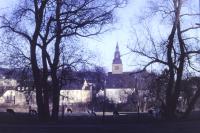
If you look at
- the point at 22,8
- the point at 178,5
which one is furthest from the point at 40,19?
the point at 178,5

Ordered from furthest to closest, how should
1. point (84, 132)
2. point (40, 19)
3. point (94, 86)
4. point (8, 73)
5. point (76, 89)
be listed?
point (76, 89) → point (94, 86) → point (8, 73) → point (40, 19) → point (84, 132)

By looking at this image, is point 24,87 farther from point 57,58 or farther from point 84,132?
point 84,132

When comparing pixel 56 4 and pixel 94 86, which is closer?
pixel 56 4

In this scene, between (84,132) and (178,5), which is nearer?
(84,132)

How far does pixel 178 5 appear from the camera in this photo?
132 ft

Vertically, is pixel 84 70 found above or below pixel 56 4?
below

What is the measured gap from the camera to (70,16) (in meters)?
36.5

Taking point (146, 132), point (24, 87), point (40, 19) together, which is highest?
point (40, 19)

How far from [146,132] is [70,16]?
1521 cm

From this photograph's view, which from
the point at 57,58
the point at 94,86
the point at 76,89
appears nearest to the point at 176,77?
the point at 57,58

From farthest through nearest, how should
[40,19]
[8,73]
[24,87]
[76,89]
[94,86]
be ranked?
1. [76,89]
2. [94,86]
3. [24,87]
4. [8,73]
5. [40,19]

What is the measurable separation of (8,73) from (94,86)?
75067 mm

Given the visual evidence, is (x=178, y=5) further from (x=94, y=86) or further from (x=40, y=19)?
(x=94, y=86)

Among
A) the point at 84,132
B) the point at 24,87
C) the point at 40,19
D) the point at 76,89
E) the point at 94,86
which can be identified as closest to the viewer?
the point at 84,132
